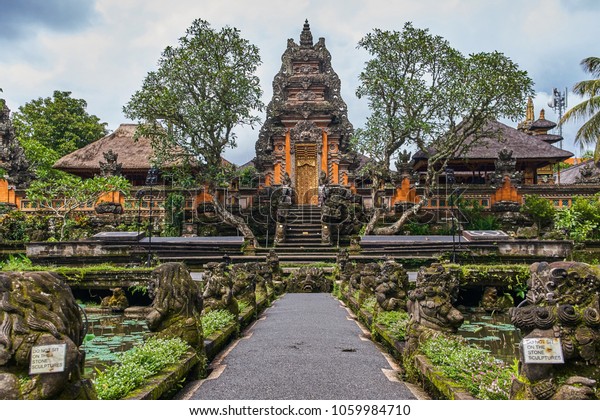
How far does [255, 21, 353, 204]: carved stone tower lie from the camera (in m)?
28.1

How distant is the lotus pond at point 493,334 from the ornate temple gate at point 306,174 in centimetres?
1854

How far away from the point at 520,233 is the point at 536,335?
18.1 metres

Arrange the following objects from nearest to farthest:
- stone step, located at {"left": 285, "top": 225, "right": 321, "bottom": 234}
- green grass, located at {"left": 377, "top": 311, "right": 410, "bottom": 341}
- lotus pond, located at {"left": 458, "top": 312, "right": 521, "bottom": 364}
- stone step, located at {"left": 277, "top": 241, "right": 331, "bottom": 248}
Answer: green grass, located at {"left": 377, "top": 311, "right": 410, "bottom": 341} → lotus pond, located at {"left": 458, "top": 312, "right": 521, "bottom": 364} → stone step, located at {"left": 277, "top": 241, "right": 331, "bottom": 248} → stone step, located at {"left": 285, "top": 225, "right": 321, "bottom": 234}

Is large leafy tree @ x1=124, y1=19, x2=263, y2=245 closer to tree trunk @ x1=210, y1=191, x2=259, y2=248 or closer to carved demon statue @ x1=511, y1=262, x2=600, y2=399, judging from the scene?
tree trunk @ x1=210, y1=191, x2=259, y2=248

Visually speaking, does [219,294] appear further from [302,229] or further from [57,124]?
[57,124]

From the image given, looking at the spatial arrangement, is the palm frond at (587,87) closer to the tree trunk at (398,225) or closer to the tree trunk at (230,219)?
the tree trunk at (398,225)

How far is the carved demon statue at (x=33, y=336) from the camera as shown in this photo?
2.88 m

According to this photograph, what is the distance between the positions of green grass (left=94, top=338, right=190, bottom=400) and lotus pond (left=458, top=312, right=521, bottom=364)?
3.42 meters

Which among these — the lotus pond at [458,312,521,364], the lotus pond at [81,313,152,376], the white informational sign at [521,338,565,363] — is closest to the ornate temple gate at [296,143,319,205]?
the lotus pond at [458,312,521,364]

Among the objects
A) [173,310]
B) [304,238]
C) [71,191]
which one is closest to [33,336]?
[173,310]

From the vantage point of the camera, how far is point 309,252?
1975 centimetres

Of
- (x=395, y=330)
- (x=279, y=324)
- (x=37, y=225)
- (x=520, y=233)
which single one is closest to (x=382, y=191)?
(x=520, y=233)

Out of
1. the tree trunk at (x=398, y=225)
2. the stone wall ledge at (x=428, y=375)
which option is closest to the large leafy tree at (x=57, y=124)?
the tree trunk at (x=398, y=225)
